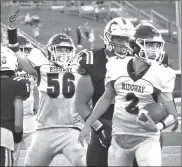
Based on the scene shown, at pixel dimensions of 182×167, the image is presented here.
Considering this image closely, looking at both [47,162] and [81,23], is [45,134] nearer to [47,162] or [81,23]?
[47,162]

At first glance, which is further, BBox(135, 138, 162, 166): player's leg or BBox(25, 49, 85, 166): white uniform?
BBox(25, 49, 85, 166): white uniform

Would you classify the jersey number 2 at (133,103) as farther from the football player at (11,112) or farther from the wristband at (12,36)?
the wristband at (12,36)

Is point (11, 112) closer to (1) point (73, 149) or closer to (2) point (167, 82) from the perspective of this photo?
(1) point (73, 149)

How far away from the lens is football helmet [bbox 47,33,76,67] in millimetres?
6070

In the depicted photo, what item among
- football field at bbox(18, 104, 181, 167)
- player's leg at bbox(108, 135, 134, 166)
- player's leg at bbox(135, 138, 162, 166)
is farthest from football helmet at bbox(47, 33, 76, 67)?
football field at bbox(18, 104, 181, 167)

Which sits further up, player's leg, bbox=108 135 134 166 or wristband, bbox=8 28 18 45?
wristband, bbox=8 28 18 45

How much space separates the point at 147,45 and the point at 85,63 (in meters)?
0.63

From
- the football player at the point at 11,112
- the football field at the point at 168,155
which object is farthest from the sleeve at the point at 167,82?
the football field at the point at 168,155

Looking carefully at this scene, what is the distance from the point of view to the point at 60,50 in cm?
614

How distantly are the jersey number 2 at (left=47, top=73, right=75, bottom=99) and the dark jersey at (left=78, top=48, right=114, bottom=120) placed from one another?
1.60 feet

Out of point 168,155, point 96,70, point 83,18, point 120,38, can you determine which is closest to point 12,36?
point 96,70

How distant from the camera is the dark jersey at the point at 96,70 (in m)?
5.41

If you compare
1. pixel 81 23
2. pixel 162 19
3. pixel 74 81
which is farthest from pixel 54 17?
pixel 74 81

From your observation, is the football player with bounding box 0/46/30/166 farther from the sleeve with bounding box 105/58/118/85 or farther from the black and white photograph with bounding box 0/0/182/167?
the sleeve with bounding box 105/58/118/85
